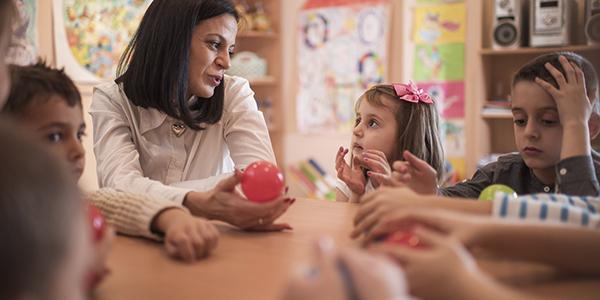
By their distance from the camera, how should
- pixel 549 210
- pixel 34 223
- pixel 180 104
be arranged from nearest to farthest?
pixel 34 223, pixel 549 210, pixel 180 104

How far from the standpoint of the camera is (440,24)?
13.8ft

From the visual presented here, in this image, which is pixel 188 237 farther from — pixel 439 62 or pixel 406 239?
pixel 439 62

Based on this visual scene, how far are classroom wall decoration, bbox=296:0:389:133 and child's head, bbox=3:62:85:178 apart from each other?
3472 mm

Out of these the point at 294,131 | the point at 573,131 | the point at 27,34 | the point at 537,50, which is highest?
the point at 27,34

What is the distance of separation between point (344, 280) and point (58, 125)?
2.61 feet

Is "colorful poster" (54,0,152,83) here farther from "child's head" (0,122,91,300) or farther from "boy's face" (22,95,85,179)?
"child's head" (0,122,91,300)

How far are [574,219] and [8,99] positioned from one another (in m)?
1.03

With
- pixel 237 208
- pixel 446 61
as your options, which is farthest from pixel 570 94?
pixel 446 61

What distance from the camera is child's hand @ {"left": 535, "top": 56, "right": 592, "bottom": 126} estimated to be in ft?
4.72

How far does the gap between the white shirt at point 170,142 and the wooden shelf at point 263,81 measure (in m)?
2.69

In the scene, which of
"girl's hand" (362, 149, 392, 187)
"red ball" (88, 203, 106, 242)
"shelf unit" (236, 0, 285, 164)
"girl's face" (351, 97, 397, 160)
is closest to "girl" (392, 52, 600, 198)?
"girl's hand" (362, 149, 392, 187)

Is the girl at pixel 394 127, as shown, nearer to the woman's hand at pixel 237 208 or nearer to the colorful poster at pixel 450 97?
the woman's hand at pixel 237 208

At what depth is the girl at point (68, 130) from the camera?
117 cm

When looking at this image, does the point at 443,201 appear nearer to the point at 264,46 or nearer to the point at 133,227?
the point at 133,227
